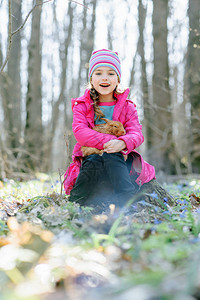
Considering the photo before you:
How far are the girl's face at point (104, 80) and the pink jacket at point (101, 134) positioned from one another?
135 mm

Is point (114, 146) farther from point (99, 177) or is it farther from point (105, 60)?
point (105, 60)

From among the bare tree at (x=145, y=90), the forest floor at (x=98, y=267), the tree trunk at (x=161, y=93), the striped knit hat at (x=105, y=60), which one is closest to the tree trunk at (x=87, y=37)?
the bare tree at (x=145, y=90)

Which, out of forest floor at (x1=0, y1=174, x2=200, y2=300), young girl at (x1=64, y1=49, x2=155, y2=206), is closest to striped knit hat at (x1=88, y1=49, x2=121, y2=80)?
young girl at (x1=64, y1=49, x2=155, y2=206)

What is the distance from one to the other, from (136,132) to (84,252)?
179cm

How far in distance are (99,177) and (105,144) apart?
0.36m

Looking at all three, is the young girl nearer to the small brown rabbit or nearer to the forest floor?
the small brown rabbit

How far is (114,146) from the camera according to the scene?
2.87 m

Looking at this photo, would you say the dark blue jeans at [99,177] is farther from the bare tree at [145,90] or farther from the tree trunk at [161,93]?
the tree trunk at [161,93]

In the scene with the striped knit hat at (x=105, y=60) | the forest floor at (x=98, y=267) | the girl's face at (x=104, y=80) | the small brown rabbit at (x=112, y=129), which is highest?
the striped knit hat at (x=105, y=60)

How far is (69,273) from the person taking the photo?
4.43ft

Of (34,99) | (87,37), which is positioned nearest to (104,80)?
(34,99)

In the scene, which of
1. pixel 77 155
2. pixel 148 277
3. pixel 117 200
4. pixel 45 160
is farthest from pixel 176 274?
pixel 45 160

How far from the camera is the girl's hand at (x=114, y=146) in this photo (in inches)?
113

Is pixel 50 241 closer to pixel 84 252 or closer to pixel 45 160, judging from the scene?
pixel 84 252
